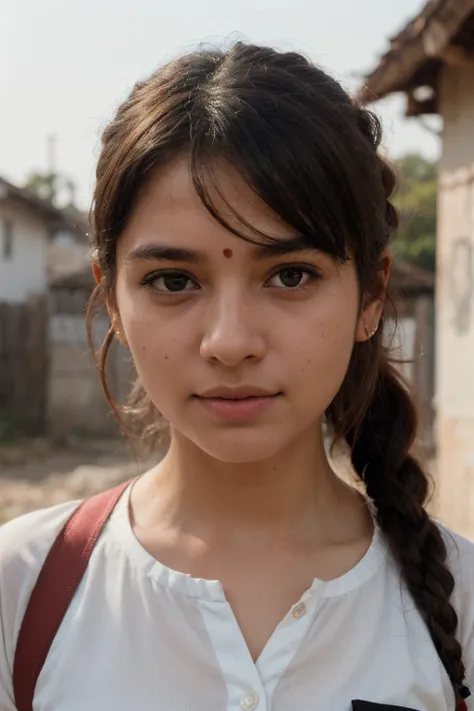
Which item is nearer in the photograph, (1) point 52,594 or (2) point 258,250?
(2) point 258,250

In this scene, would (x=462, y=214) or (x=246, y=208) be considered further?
(x=462, y=214)

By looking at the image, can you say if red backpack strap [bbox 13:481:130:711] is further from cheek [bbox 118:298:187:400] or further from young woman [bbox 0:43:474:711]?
cheek [bbox 118:298:187:400]

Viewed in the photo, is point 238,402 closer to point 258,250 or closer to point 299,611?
point 258,250

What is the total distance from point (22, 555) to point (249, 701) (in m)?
0.49

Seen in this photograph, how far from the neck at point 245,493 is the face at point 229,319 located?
178 mm

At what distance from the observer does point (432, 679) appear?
1451 mm

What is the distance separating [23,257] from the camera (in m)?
19.0

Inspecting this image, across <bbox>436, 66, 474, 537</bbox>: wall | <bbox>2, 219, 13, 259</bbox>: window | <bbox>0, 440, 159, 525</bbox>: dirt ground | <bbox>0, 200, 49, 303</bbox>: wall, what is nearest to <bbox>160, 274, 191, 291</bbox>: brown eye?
<bbox>436, 66, 474, 537</bbox>: wall

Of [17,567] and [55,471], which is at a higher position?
[17,567]

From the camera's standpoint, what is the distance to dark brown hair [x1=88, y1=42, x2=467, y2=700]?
136cm

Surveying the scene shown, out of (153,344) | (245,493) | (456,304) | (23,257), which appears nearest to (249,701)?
(245,493)

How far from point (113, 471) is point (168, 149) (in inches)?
301

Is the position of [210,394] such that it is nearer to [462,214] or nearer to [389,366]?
[389,366]

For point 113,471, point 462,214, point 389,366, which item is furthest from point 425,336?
point 389,366
